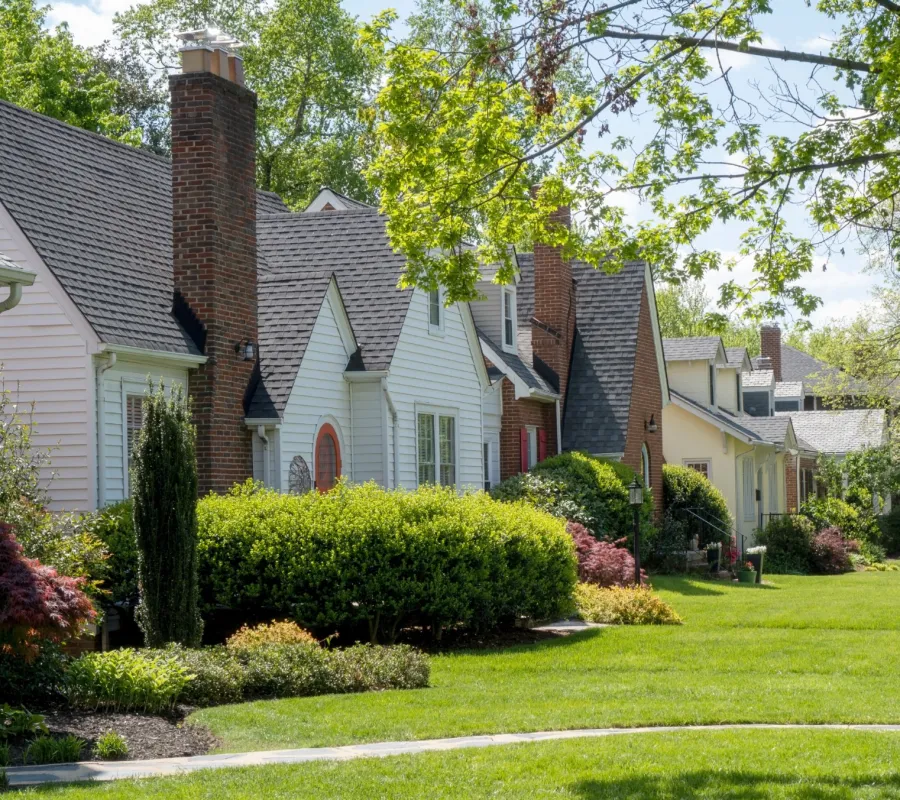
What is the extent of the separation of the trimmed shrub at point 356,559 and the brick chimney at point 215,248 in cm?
170

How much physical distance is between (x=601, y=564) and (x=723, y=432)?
17.0 m

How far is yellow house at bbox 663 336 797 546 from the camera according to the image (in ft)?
126

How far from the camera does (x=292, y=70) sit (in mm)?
46469

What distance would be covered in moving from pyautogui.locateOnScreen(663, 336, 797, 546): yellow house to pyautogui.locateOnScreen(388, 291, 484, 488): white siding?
13858 mm

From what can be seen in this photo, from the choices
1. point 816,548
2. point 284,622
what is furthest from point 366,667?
point 816,548

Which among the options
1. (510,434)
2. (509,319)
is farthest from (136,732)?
(509,319)

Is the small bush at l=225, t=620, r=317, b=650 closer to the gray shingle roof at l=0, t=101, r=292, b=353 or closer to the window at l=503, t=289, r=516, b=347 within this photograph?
the gray shingle roof at l=0, t=101, r=292, b=353

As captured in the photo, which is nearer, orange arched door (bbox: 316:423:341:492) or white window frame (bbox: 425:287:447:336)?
orange arched door (bbox: 316:423:341:492)

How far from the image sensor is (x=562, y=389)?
30594 mm

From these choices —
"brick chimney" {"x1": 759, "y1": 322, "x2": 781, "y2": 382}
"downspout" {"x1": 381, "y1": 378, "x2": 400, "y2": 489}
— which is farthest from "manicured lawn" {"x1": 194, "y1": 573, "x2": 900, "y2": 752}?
"brick chimney" {"x1": 759, "y1": 322, "x2": 781, "y2": 382}

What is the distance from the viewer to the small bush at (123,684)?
37.1ft

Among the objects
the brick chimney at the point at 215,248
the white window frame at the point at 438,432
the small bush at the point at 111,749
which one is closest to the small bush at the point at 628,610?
the white window frame at the point at 438,432

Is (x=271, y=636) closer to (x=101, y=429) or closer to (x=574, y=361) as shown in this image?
(x=101, y=429)

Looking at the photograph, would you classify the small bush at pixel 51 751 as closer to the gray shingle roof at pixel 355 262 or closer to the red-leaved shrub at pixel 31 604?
the red-leaved shrub at pixel 31 604
